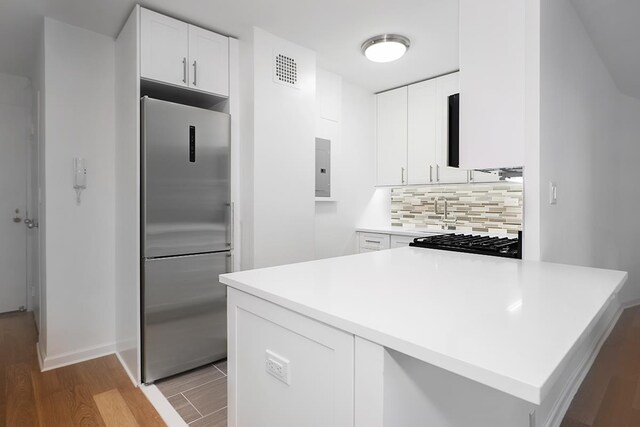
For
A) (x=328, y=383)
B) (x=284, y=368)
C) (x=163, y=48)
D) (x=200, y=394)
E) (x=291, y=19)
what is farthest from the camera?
(x=291, y=19)

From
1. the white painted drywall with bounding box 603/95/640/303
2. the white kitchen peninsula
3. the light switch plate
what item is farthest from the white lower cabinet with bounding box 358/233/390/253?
the white painted drywall with bounding box 603/95/640/303

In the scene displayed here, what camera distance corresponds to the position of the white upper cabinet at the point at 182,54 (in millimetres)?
2201

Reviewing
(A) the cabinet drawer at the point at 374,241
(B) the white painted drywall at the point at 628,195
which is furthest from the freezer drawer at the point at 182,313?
(B) the white painted drywall at the point at 628,195

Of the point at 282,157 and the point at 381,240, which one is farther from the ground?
the point at 282,157

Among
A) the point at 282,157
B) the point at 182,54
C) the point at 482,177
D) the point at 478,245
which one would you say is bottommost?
the point at 478,245

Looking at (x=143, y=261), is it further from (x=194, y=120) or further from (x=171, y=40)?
(x=171, y=40)

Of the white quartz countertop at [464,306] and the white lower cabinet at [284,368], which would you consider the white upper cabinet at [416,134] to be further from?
the white lower cabinet at [284,368]

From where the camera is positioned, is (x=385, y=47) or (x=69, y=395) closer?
(x=69, y=395)

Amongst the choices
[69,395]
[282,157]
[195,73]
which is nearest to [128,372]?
[69,395]

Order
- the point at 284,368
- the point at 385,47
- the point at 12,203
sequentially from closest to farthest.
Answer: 1. the point at 284,368
2. the point at 385,47
3. the point at 12,203

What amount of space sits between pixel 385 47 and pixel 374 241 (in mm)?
1806

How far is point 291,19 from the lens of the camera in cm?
239

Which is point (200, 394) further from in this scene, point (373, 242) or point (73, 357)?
point (373, 242)

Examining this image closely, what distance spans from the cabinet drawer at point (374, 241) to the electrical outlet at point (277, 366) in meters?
2.51
